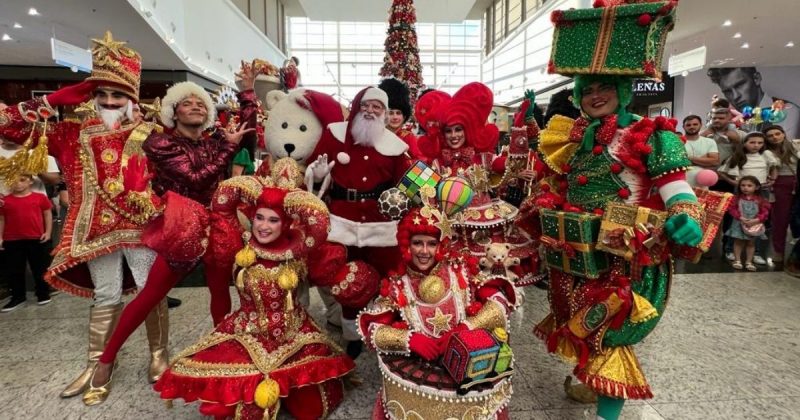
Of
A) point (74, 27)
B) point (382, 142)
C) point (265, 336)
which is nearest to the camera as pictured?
point (265, 336)

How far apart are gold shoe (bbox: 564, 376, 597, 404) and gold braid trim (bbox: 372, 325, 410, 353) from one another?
4.00 feet

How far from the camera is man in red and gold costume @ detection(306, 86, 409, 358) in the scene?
290 cm

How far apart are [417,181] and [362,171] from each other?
31.6 inches

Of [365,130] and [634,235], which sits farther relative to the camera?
[365,130]

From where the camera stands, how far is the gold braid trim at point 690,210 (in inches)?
70.0

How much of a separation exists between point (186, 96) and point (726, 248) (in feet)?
21.9

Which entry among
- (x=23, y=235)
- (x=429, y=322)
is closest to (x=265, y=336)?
(x=429, y=322)

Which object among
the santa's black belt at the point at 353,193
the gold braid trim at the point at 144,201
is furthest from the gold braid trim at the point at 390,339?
the gold braid trim at the point at 144,201

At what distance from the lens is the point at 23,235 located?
4.12m

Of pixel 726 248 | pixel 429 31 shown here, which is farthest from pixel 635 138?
pixel 429 31

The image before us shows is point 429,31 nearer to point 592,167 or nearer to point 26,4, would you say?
point 26,4

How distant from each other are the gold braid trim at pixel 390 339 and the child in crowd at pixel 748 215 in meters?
5.24

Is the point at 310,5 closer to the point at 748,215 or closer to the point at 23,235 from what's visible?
the point at 23,235

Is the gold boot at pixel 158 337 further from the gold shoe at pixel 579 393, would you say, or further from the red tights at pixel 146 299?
the gold shoe at pixel 579 393
